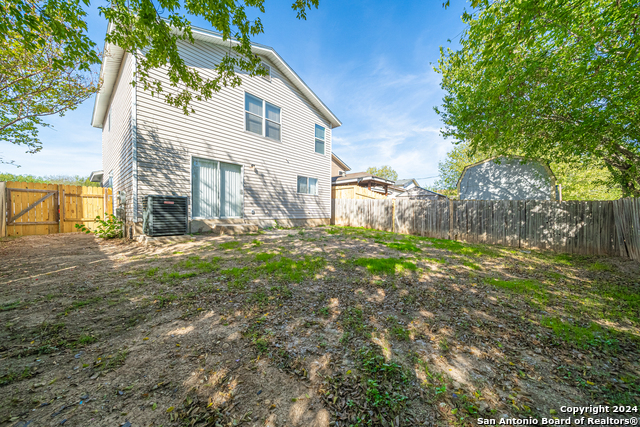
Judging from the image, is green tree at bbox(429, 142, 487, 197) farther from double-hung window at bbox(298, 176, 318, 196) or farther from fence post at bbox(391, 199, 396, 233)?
double-hung window at bbox(298, 176, 318, 196)

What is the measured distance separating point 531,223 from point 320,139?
9.96 metres

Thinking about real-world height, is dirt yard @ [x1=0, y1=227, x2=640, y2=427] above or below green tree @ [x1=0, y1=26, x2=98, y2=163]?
below

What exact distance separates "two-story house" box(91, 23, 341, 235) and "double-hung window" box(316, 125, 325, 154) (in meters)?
0.27

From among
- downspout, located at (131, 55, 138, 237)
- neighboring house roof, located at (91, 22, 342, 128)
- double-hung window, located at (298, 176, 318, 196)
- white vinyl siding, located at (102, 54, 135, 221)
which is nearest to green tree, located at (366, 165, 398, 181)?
neighboring house roof, located at (91, 22, 342, 128)

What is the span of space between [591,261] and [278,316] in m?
7.96

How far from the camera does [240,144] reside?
8688 mm

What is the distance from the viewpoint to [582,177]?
49.9ft

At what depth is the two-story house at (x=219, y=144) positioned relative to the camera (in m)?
6.79

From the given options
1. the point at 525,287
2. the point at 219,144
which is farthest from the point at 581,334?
the point at 219,144

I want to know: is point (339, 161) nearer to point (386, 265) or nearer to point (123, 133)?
point (123, 133)

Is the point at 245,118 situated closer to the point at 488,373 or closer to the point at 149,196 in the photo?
the point at 149,196

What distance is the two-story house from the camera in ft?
22.3

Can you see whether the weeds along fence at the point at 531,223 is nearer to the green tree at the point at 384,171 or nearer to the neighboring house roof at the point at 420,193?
the neighboring house roof at the point at 420,193

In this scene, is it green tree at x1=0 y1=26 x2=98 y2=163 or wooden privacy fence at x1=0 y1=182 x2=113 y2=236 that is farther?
wooden privacy fence at x1=0 y1=182 x2=113 y2=236
